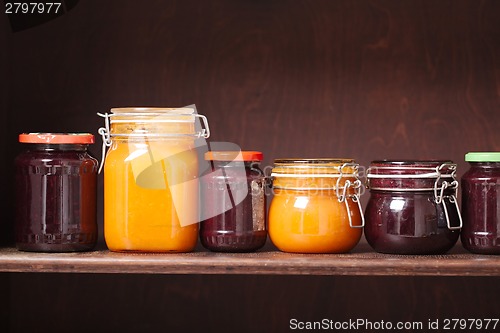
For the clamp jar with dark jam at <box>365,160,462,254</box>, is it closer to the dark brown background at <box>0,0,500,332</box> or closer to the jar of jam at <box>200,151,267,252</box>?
the jar of jam at <box>200,151,267,252</box>

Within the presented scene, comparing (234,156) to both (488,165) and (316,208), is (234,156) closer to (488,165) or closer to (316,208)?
(316,208)

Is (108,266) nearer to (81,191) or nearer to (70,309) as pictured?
(81,191)

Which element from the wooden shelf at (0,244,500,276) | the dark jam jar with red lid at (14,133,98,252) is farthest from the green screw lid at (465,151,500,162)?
the dark jam jar with red lid at (14,133,98,252)

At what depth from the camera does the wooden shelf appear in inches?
51.4

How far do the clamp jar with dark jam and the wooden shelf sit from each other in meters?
0.03

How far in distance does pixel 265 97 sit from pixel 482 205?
56 centimetres

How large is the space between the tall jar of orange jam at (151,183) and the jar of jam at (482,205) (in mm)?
505

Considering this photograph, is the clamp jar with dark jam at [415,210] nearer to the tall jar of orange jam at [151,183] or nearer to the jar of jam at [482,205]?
the jar of jam at [482,205]

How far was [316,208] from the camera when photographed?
4.64 feet

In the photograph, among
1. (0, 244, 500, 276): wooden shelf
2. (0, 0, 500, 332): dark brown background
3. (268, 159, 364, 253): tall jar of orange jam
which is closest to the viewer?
(0, 244, 500, 276): wooden shelf

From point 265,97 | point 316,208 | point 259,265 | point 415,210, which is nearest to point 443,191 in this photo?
point 415,210

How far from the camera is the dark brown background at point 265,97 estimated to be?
1726 mm

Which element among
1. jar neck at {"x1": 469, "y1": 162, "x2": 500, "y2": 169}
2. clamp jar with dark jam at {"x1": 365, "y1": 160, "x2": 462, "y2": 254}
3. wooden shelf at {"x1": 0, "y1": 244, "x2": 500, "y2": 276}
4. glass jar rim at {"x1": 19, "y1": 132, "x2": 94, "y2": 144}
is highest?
glass jar rim at {"x1": 19, "y1": 132, "x2": 94, "y2": 144}

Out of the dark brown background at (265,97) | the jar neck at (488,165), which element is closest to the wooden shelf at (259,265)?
the jar neck at (488,165)
